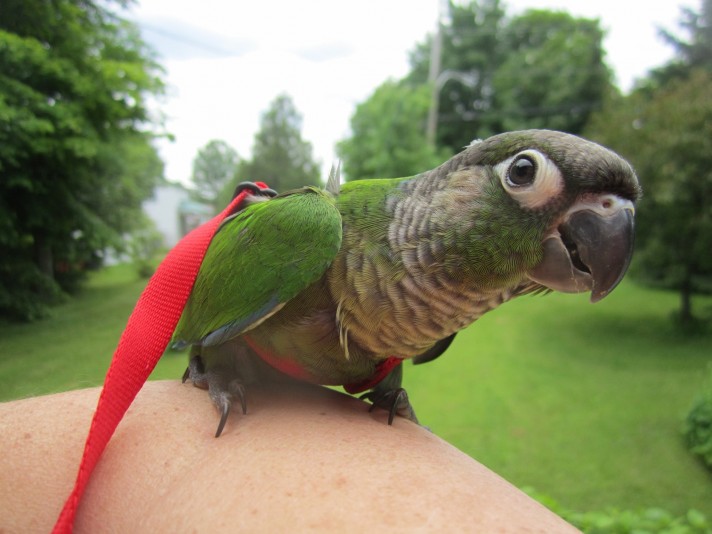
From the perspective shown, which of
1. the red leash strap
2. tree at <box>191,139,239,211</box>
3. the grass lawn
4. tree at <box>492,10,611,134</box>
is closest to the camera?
the red leash strap

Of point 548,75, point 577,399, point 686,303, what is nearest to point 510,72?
point 548,75

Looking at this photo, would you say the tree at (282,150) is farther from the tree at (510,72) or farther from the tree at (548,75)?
the tree at (548,75)

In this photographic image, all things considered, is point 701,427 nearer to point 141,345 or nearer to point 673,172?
point 673,172

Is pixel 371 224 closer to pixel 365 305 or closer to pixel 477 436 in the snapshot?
pixel 365 305

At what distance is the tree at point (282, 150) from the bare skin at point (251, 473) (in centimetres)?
171

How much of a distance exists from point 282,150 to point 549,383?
3.51 metres

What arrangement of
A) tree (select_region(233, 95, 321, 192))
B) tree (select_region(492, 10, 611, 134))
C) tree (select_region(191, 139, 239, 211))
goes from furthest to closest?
1. tree (select_region(492, 10, 611, 134))
2. tree (select_region(233, 95, 321, 192))
3. tree (select_region(191, 139, 239, 211))

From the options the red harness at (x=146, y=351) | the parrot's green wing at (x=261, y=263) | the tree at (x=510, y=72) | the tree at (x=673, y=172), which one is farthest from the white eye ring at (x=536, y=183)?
the tree at (x=673, y=172)

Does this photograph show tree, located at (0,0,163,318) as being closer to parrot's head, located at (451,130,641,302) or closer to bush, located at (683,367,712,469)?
parrot's head, located at (451,130,641,302)

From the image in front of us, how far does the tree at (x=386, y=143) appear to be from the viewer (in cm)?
354

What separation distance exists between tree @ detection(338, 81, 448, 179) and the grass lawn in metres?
1.53

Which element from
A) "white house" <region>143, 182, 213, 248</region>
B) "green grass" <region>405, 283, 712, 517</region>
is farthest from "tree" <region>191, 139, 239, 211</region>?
"green grass" <region>405, 283, 712, 517</region>

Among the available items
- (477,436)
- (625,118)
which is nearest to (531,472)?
(477,436)

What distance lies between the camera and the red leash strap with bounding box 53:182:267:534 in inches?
33.6
